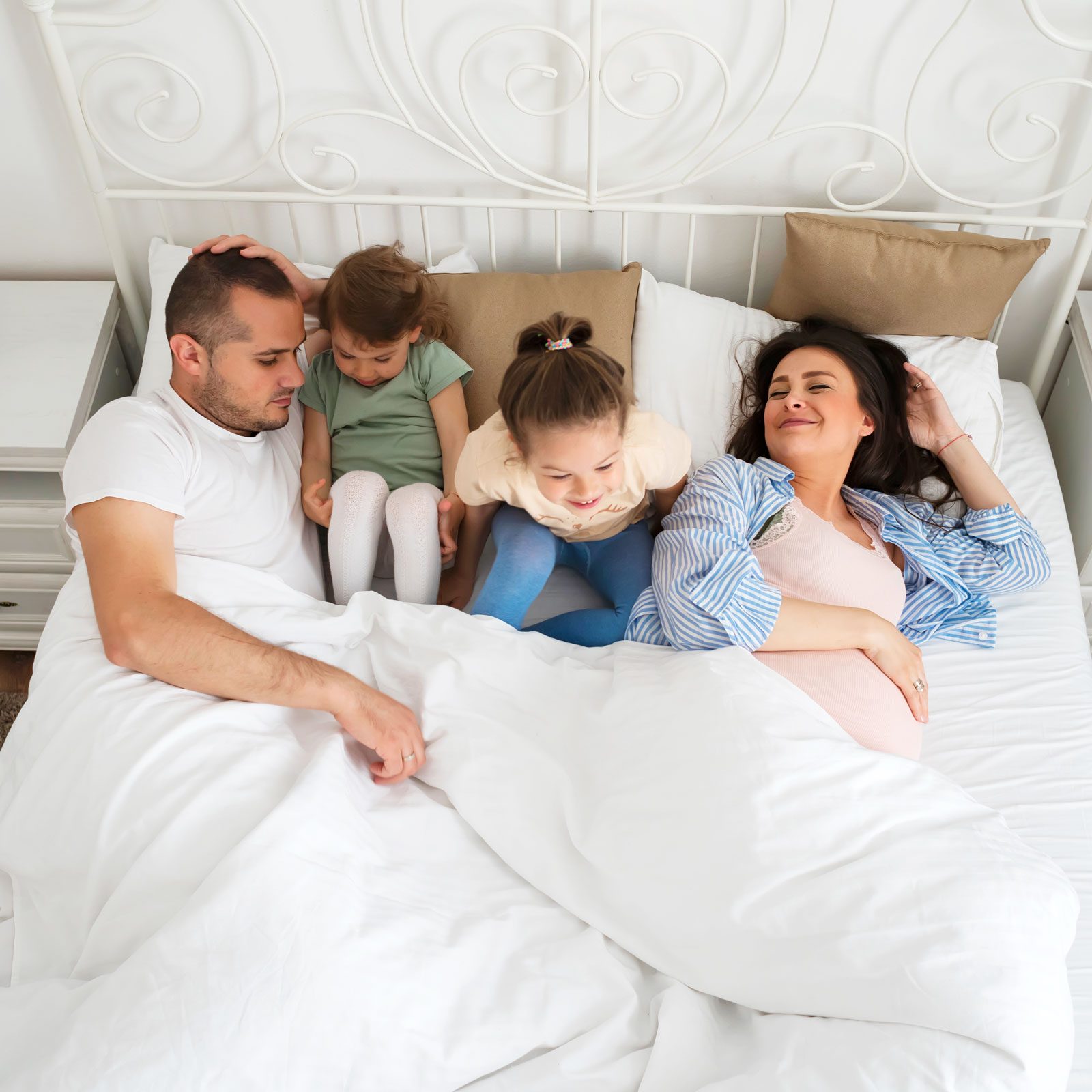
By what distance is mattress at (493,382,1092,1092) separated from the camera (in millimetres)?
1361

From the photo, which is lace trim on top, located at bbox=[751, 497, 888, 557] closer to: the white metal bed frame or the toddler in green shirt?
the toddler in green shirt

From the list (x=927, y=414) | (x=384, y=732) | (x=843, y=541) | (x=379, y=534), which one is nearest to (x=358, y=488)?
(x=379, y=534)

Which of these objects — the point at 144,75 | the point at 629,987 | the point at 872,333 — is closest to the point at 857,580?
the point at 872,333

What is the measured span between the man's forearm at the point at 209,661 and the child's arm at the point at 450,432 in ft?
1.52

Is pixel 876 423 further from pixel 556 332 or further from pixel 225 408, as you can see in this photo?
pixel 225 408

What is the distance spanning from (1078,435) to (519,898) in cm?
162

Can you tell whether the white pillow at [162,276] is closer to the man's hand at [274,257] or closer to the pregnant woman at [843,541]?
the man's hand at [274,257]

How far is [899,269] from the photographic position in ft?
6.09

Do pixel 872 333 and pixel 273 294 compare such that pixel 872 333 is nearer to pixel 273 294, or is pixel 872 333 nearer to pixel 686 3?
pixel 686 3

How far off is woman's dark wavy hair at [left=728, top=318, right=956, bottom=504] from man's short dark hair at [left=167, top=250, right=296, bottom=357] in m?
0.89

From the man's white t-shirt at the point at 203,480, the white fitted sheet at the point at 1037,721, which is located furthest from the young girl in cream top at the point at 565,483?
the white fitted sheet at the point at 1037,721

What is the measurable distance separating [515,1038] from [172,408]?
115 centimetres

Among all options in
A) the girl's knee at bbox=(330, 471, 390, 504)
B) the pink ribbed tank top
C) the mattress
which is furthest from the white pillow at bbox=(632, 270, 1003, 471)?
the girl's knee at bbox=(330, 471, 390, 504)

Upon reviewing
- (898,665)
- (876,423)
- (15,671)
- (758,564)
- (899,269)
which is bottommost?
(15,671)
